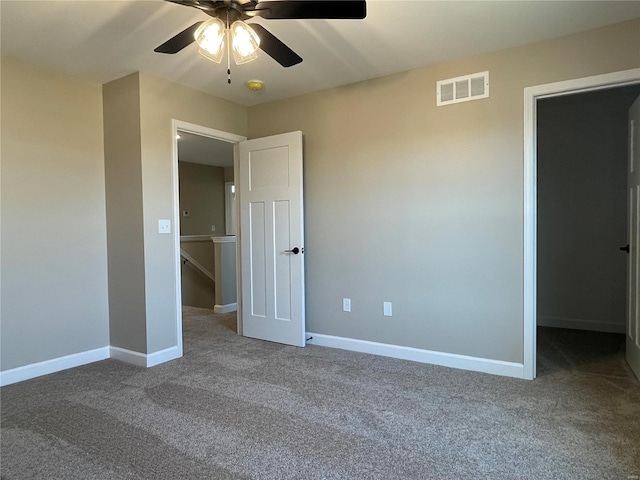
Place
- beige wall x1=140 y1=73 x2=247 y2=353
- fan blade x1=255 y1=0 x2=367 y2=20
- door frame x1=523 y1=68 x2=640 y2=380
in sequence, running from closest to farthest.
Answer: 1. fan blade x1=255 y1=0 x2=367 y2=20
2. door frame x1=523 y1=68 x2=640 y2=380
3. beige wall x1=140 y1=73 x2=247 y2=353

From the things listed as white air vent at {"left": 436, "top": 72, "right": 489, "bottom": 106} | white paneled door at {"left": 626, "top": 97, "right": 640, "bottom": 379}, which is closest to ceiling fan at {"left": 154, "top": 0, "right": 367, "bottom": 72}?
white air vent at {"left": 436, "top": 72, "right": 489, "bottom": 106}

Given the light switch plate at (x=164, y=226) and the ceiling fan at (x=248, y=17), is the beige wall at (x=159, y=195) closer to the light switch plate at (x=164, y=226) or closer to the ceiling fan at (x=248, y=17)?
the light switch plate at (x=164, y=226)

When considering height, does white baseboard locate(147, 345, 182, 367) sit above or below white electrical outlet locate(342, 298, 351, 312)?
below

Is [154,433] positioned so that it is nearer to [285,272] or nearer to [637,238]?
[285,272]

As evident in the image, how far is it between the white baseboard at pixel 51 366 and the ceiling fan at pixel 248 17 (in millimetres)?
2571

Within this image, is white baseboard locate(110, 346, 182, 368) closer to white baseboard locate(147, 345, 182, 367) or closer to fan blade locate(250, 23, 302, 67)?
white baseboard locate(147, 345, 182, 367)

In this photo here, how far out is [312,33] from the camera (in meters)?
2.58

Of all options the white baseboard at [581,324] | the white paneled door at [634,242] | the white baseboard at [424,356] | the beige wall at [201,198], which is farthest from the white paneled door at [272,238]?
the beige wall at [201,198]

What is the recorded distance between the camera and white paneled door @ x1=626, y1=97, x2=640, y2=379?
2795 millimetres

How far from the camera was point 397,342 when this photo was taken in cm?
339

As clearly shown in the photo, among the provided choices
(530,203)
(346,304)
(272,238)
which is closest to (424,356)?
(346,304)

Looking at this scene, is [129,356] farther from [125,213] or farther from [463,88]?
[463,88]

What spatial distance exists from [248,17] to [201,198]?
5838mm

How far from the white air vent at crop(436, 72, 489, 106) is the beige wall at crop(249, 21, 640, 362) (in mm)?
45
